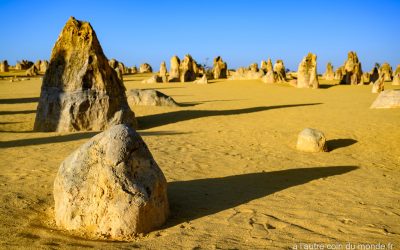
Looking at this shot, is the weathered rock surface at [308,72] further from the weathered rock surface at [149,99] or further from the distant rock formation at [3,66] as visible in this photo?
the distant rock formation at [3,66]

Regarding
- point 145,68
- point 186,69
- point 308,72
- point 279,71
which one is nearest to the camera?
point 308,72

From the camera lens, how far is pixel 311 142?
8883 millimetres

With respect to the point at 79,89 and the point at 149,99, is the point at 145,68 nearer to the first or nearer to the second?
the point at 149,99

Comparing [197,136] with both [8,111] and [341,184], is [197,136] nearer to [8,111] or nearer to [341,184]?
[341,184]

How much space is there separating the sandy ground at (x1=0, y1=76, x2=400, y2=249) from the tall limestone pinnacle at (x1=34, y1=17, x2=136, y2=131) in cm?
83

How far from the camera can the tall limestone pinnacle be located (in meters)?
10.9

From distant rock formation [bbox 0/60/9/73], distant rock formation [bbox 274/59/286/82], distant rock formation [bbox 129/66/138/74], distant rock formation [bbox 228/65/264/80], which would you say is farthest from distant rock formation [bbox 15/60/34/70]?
distant rock formation [bbox 274/59/286/82]

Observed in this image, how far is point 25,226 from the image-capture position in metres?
4.22

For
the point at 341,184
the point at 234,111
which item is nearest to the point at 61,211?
the point at 341,184

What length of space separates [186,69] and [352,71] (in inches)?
634

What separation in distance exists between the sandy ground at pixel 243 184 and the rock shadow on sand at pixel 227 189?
0.02m

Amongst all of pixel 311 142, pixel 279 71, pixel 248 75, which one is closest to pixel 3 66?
pixel 248 75

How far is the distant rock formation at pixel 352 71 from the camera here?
3684 cm

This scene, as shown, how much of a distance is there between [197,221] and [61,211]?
152 centimetres
